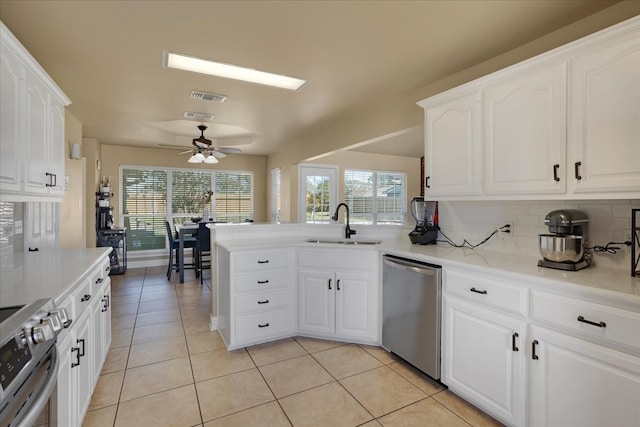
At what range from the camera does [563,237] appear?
1.72 meters

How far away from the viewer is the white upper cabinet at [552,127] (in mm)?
1531

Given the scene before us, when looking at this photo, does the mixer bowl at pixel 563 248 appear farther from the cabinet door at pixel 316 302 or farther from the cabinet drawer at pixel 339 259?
the cabinet door at pixel 316 302

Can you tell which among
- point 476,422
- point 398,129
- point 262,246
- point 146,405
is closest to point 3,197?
point 146,405

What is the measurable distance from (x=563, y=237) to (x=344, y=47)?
1.82 m

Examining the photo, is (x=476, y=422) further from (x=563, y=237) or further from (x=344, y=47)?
(x=344, y=47)

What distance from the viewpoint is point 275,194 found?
7012 millimetres

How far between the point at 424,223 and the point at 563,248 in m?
1.18

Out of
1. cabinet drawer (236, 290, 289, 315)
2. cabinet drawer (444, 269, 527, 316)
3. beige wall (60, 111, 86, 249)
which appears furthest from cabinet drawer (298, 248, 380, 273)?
beige wall (60, 111, 86, 249)

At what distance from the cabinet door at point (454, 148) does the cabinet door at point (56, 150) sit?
2777mm

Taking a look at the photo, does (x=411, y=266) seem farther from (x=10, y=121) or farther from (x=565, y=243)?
(x=10, y=121)

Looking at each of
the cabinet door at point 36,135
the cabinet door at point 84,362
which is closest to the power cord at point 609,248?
the cabinet door at point 84,362

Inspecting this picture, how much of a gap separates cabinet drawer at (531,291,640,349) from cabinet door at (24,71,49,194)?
2900mm

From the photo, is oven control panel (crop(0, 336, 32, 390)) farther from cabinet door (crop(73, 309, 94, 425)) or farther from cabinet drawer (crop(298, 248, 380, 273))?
cabinet drawer (crop(298, 248, 380, 273))

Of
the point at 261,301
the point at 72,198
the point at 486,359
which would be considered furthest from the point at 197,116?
the point at 486,359
